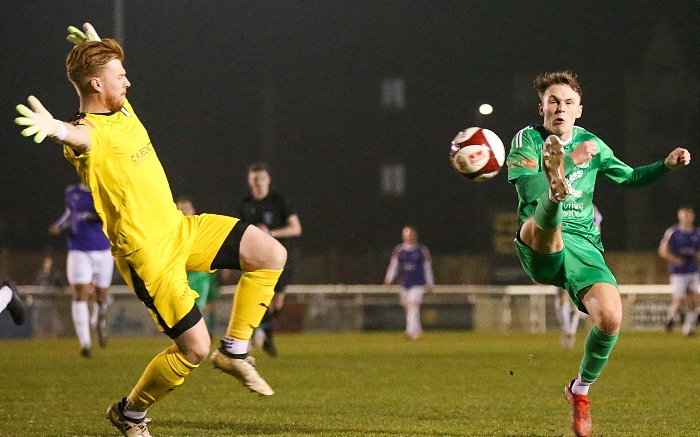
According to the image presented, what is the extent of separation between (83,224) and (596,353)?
10463 millimetres

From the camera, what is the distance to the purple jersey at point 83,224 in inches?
606

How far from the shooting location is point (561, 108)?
6.79 m

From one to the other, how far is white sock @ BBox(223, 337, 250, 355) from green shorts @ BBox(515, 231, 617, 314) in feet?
5.84

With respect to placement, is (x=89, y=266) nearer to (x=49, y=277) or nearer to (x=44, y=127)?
(x=44, y=127)

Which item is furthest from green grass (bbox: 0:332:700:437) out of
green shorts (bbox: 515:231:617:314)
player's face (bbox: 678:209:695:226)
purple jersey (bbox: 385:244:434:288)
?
purple jersey (bbox: 385:244:434:288)

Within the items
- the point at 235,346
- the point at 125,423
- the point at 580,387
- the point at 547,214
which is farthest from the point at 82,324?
the point at 547,214

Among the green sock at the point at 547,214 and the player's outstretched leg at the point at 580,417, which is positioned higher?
the green sock at the point at 547,214

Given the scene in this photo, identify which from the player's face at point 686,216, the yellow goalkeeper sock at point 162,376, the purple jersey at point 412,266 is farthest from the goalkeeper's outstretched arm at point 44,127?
the purple jersey at point 412,266

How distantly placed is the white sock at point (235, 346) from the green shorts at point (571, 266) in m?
1.78

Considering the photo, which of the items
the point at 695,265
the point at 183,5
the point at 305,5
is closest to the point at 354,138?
the point at 305,5

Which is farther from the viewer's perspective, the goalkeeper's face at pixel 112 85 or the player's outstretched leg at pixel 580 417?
the player's outstretched leg at pixel 580 417

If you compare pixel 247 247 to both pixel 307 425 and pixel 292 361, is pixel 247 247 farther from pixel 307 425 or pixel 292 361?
pixel 292 361

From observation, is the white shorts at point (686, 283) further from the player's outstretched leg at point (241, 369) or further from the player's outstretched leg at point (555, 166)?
the player's outstretched leg at point (241, 369)

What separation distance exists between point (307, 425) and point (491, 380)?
160 inches
